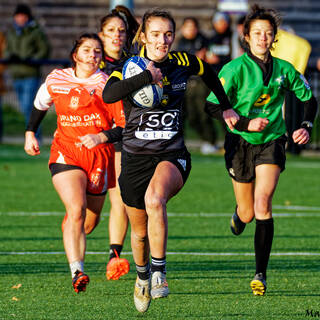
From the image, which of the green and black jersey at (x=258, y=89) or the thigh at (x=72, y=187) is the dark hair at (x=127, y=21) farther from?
the thigh at (x=72, y=187)

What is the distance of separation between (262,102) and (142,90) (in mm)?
1590

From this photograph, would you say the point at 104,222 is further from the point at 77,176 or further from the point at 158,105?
the point at 158,105

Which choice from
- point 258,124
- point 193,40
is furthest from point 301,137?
point 193,40

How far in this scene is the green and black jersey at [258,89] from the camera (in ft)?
28.2

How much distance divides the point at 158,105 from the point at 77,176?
1.15 m

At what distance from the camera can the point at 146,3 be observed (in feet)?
103

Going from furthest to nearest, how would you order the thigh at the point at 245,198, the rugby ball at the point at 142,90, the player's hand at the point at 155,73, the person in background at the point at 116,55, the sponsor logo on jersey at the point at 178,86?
the person in background at the point at 116,55 < the thigh at the point at 245,198 < the sponsor logo on jersey at the point at 178,86 < the rugby ball at the point at 142,90 < the player's hand at the point at 155,73

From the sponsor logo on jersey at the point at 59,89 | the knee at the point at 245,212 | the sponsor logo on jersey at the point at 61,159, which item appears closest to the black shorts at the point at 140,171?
the sponsor logo on jersey at the point at 61,159

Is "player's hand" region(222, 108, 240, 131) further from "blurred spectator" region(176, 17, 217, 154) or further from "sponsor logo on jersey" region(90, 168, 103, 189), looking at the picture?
"blurred spectator" region(176, 17, 217, 154)

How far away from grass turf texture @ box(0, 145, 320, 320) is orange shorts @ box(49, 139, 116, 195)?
0.79 m

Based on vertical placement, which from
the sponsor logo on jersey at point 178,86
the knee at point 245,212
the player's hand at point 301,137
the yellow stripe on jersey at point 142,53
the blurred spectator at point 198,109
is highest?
the yellow stripe on jersey at point 142,53

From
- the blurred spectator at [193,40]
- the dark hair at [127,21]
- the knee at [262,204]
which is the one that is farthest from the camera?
the blurred spectator at [193,40]

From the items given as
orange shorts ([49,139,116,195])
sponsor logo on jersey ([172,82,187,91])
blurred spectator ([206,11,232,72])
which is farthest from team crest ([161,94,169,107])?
blurred spectator ([206,11,232,72])

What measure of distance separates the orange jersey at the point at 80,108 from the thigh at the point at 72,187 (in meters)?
0.29
